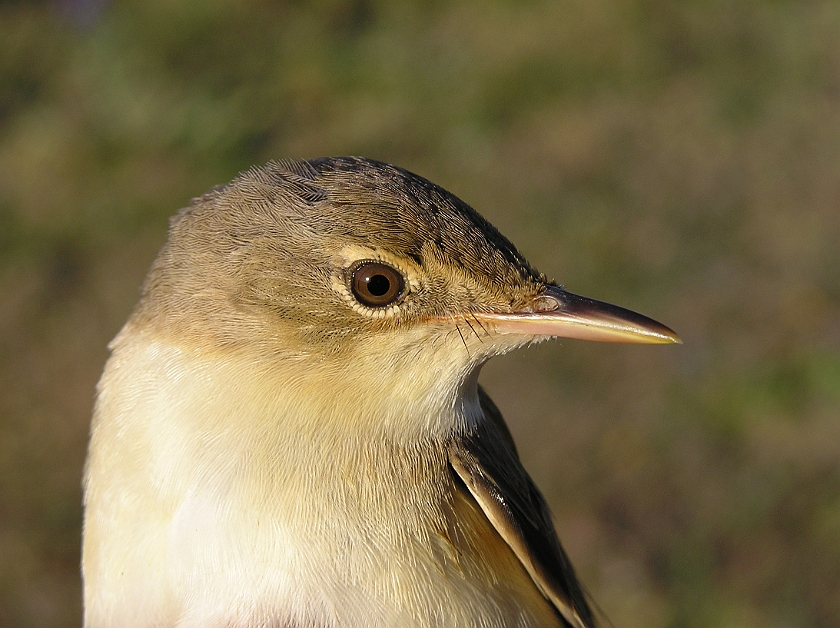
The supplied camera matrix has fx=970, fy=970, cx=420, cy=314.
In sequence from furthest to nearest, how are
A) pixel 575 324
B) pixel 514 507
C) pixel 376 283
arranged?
pixel 514 507, pixel 575 324, pixel 376 283

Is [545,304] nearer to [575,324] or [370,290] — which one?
[575,324]

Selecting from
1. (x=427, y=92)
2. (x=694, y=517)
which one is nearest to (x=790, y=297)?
(x=694, y=517)

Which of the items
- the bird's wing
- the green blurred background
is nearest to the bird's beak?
the bird's wing

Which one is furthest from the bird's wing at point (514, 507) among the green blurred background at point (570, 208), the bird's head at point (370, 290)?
the green blurred background at point (570, 208)

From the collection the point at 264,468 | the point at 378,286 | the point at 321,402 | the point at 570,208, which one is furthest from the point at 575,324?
the point at 570,208

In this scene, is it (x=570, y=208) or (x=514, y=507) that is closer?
(x=514, y=507)

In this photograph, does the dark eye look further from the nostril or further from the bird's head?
the nostril
